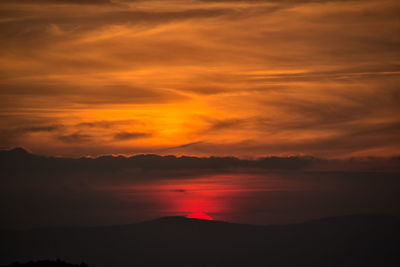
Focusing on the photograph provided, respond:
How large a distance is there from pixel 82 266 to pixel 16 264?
11037mm

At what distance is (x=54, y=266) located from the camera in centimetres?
8994

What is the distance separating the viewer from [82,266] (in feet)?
313

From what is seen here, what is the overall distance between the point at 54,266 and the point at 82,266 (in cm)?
663

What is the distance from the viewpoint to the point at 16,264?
90.4m

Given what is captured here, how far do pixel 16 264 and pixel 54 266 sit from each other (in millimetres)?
6314
